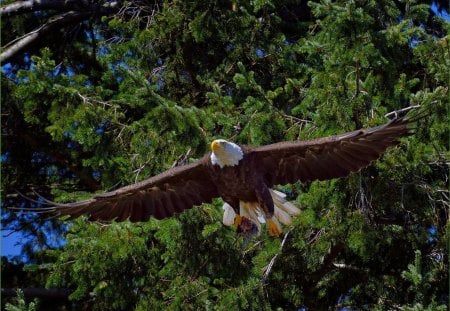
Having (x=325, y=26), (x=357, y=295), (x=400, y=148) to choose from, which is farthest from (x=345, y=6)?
(x=357, y=295)

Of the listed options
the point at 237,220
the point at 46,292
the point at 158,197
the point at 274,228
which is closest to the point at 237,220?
the point at 237,220

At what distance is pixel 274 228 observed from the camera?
21.4 ft

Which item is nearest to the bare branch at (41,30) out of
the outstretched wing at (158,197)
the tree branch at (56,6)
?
the tree branch at (56,6)

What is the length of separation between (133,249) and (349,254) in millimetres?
1603

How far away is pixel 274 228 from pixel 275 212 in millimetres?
106

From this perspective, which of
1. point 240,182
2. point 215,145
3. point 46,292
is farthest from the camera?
point 46,292

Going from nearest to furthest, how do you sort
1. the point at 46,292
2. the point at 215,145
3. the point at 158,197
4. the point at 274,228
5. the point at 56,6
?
the point at 215,145 < the point at 274,228 < the point at 158,197 < the point at 46,292 < the point at 56,6

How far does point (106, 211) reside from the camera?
6.48m

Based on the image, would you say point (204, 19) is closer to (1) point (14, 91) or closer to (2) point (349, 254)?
(1) point (14, 91)

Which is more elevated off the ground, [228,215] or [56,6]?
[56,6]

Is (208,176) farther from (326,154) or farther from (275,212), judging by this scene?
(326,154)

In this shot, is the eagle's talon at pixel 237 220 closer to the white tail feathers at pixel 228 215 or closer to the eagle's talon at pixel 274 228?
the white tail feathers at pixel 228 215

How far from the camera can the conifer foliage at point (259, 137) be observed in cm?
627

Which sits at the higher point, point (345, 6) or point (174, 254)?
point (345, 6)
